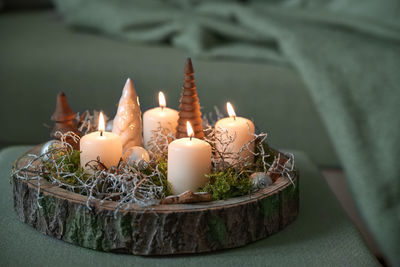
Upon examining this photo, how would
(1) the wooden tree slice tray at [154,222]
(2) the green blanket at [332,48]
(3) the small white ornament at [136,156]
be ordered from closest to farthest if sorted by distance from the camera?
1. (1) the wooden tree slice tray at [154,222]
2. (3) the small white ornament at [136,156]
3. (2) the green blanket at [332,48]

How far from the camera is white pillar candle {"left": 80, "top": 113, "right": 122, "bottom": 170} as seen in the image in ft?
2.55

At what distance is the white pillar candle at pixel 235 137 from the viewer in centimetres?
83

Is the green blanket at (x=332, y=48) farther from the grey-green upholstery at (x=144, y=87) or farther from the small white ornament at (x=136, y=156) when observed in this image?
the small white ornament at (x=136, y=156)

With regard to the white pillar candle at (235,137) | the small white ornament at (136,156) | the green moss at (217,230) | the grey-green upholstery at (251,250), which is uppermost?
the white pillar candle at (235,137)

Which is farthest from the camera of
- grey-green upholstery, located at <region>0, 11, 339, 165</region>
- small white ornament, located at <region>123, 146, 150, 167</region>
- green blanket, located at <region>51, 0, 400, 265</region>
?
grey-green upholstery, located at <region>0, 11, 339, 165</region>

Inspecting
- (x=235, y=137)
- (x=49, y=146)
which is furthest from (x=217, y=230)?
(x=49, y=146)

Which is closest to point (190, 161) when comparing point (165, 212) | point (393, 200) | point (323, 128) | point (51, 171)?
point (165, 212)

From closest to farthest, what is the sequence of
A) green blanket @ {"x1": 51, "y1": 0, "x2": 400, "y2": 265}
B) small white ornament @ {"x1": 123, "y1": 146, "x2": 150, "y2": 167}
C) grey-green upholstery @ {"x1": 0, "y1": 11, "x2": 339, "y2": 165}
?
small white ornament @ {"x1": 123, "y1": 146, "x2": 150, "y2": 167} < green blanket @ {"x1": 51, "y1": 0, "x2": 400, "y2": 265} < grey-green upholstery @ {"x1": 0, "y1": 11, "x2": 339, "y2": 165}

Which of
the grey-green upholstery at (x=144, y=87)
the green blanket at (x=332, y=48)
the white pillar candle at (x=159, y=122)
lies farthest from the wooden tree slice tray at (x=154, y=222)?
the grey-green upholstery at (x=144, y=87)

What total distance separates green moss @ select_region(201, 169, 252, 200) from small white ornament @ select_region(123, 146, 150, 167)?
11cm

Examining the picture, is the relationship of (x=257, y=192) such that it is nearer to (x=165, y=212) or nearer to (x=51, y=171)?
(x=165, y=212)

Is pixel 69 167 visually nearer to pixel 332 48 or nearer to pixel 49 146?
pixel 49 146

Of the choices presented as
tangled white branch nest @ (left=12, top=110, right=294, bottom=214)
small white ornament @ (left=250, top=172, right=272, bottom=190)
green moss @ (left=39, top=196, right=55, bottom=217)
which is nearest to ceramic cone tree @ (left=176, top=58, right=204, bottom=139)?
A: tangled white branch nest @ (left=12, top=110, right=294, bottom=214)

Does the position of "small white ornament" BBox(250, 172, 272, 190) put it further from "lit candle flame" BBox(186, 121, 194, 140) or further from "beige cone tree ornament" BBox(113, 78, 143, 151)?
"beige cone tree ornament" BBox(113, 78, 143, 151)
